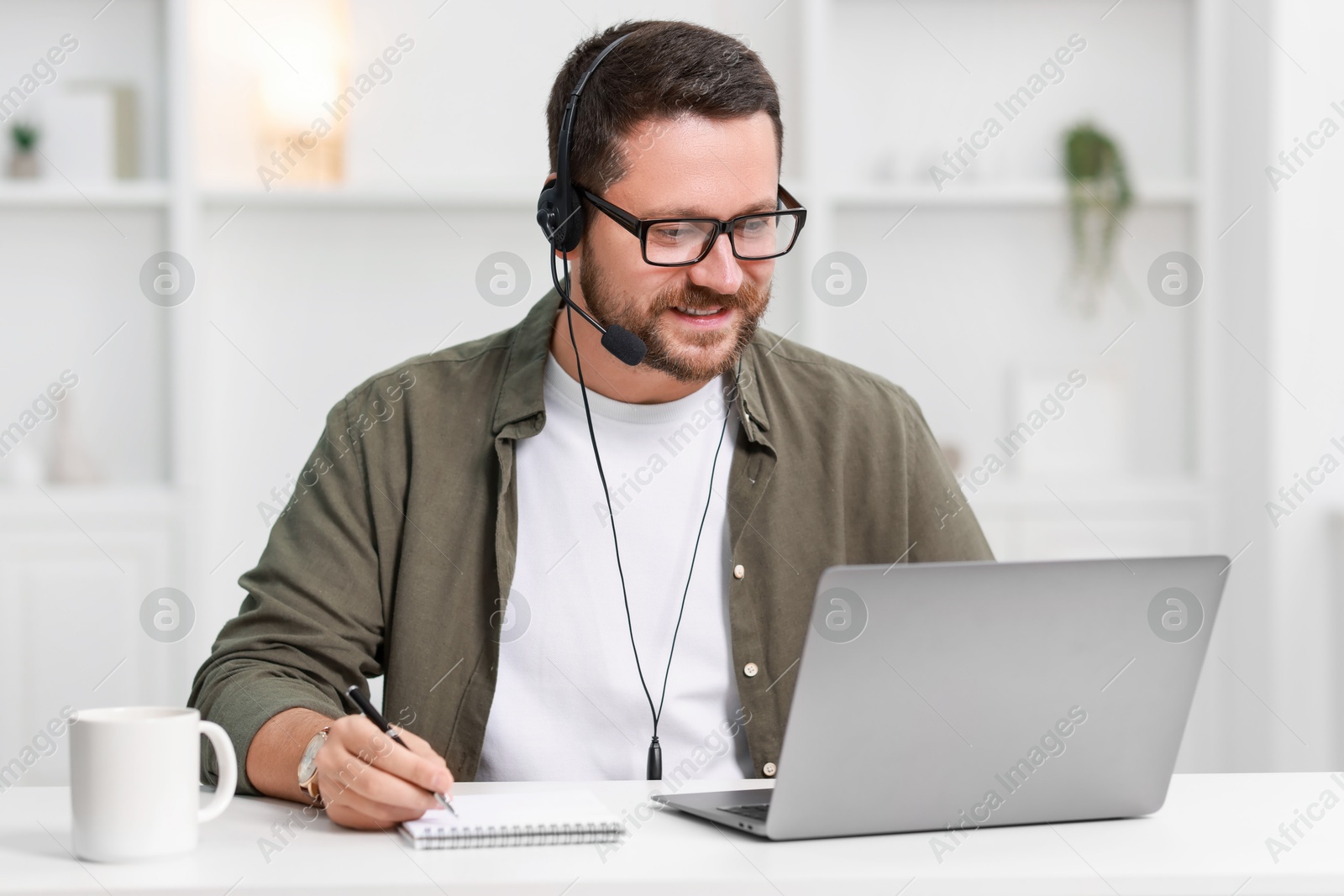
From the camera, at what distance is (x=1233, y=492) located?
112 inches

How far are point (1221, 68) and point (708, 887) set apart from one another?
2.69 m

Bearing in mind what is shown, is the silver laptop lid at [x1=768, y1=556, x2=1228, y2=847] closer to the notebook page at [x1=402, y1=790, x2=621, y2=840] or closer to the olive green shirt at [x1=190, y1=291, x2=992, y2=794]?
the notebook page at [x1=402, y1=790, x2=621, y2=840]

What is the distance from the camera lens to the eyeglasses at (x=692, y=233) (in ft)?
4.61

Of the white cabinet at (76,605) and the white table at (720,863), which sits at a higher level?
the white table at (720,863)

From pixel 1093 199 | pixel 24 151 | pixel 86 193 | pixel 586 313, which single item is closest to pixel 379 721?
pixel 586 313

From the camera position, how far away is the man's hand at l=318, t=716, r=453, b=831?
2.95 feet

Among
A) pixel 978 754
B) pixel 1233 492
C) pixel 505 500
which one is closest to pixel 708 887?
pixel 978 754

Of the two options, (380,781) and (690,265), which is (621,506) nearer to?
(690,265)

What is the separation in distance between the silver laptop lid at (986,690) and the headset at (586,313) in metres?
0.50

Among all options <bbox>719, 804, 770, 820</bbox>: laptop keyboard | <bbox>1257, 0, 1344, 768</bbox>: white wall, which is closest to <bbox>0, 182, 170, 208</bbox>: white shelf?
<bbox>719, 804, 770, 820</bbox>: laptop keyboard

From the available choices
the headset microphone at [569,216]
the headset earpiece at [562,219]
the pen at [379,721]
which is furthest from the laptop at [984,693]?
the headset earpiece at [562,219]

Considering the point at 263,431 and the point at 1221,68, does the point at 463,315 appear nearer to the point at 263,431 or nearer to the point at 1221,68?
the point at 263,431

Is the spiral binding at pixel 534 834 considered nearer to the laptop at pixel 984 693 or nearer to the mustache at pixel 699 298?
the laptop at pixel 984 693

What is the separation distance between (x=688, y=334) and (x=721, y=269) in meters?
0.09
